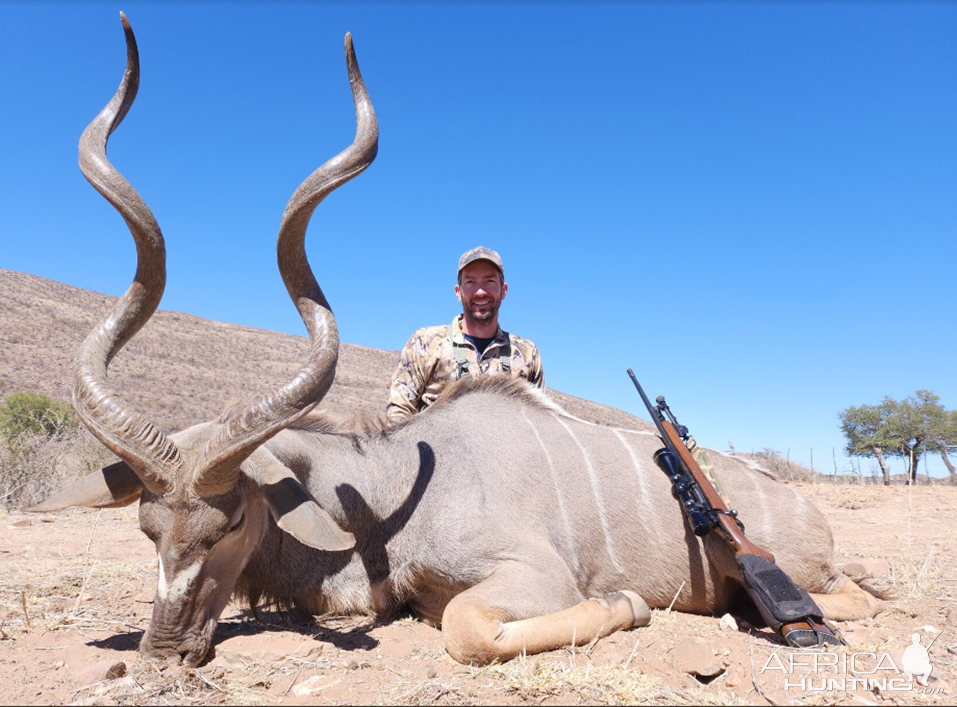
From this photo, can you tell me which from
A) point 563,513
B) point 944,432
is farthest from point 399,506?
point 944,432

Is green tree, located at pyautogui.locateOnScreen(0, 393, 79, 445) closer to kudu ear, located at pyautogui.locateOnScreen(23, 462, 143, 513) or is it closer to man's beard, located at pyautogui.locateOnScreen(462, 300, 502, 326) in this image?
man's beard, located at pyautogui.locateOnScreen(462, 300, 502, 326)

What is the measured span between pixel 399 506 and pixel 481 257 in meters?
2.68

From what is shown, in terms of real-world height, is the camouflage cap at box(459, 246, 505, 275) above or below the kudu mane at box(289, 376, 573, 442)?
above

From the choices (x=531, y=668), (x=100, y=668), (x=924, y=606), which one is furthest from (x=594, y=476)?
(x=100, y=668)

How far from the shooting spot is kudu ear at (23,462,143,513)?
3.47 m

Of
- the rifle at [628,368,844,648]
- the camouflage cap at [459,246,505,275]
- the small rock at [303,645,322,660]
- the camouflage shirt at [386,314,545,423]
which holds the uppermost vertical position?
the camouflage cap at [459,246,505,275]

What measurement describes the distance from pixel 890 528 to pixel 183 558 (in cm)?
785

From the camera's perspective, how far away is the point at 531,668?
2.91 m

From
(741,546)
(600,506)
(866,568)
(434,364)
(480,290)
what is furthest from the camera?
(480,290)

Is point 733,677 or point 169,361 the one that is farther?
point 169,361

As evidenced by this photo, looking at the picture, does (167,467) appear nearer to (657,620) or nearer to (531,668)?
(531,668)

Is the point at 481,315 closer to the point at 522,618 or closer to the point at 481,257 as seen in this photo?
the point at 481,257

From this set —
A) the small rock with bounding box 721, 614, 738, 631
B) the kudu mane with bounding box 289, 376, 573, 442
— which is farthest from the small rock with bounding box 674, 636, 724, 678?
the kudu mane with bounding box 289, 376, 573, 442

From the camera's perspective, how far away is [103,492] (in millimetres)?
3477
